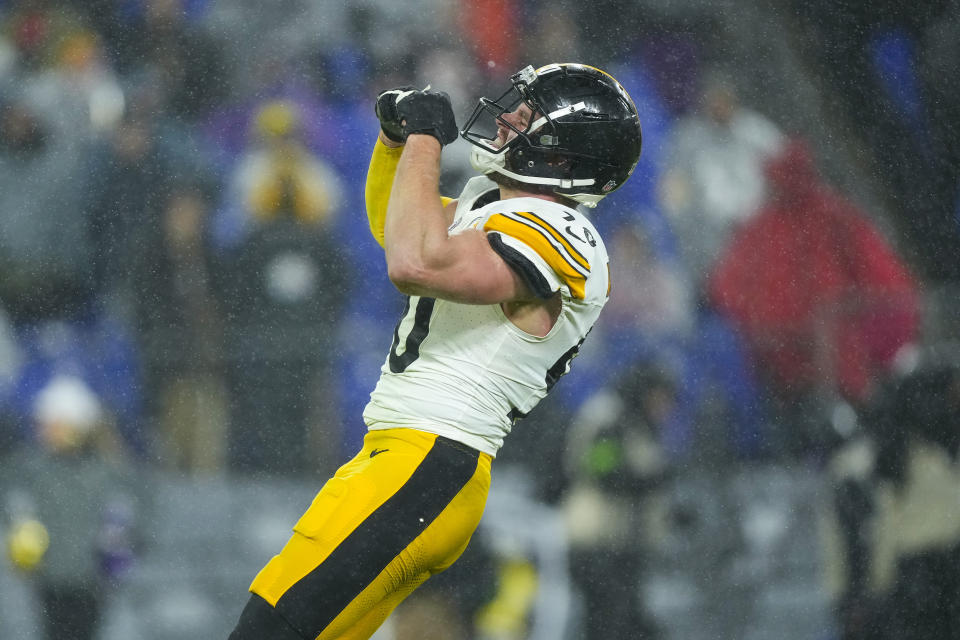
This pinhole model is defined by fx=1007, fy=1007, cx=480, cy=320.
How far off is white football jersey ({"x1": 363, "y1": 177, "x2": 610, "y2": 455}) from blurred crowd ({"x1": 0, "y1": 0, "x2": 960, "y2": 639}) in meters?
1.35

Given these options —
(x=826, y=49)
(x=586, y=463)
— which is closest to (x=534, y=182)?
(x=586, y=463)

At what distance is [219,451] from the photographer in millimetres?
2799

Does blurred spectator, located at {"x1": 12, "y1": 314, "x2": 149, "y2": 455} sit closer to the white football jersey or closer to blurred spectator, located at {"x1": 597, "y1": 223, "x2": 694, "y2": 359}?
blurred spectator, located at {"x1": 597, "y1": 223, "x2": 694, "y2": 359}

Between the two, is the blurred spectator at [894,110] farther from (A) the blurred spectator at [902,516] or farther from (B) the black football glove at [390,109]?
(B) the black football glove at [390,109]

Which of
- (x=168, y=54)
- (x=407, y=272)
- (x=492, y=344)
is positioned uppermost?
(x=168, y=54)

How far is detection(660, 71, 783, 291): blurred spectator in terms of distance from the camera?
299 cm

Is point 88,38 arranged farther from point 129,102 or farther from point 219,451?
point 219,451

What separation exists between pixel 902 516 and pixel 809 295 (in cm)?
70

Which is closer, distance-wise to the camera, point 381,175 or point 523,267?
point 523,267

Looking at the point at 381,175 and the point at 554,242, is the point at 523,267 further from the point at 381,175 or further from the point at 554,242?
the point at 381,175

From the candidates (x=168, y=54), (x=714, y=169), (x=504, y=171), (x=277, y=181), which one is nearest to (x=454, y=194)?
(x=277, y=181)

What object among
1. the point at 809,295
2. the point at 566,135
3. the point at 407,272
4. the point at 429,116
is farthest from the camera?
the point at 809,295

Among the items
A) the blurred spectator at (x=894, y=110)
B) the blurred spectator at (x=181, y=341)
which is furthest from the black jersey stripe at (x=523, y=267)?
the blurred spectator at (x=894, y=110)

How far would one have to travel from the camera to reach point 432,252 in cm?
134
